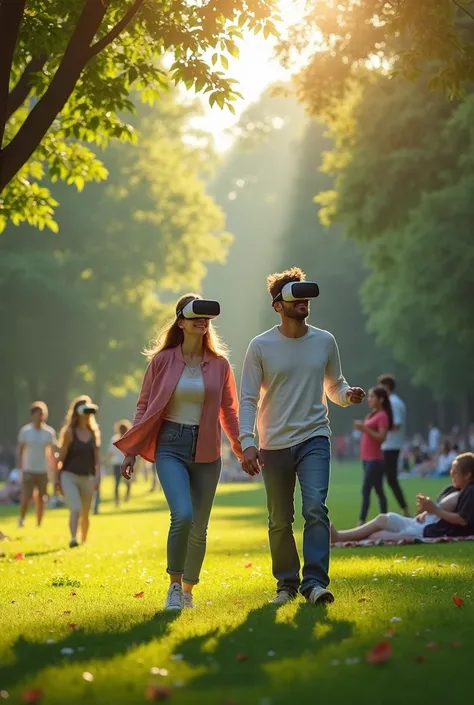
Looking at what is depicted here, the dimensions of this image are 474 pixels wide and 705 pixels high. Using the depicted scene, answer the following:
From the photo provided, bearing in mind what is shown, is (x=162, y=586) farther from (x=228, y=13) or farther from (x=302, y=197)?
(x=302, y=197)

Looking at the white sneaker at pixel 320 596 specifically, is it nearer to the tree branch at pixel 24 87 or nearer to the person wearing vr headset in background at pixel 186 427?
the person wearing vr headset in background at pixel 186 427

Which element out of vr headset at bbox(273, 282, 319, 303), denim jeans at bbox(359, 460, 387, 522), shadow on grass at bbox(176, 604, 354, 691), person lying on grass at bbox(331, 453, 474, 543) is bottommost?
shadow on grass at bbox(176, 604, 354, 691)

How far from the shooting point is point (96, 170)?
15477 millimetres

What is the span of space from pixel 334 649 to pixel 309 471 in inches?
93.3

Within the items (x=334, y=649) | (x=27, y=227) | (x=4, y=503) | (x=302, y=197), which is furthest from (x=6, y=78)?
(x=302, y=197)

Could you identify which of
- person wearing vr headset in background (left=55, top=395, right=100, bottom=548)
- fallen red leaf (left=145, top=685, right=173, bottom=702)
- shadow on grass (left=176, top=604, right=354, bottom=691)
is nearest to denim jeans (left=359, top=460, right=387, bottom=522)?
person wearing vr headset in background (left=55, top=395, right=100, bottom=548)

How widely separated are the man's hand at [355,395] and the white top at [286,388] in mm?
103

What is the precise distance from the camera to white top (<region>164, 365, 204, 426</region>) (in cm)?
910

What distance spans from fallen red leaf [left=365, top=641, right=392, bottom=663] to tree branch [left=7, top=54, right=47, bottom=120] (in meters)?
8.63

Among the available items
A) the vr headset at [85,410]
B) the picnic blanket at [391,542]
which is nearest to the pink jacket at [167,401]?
the picnic blanket at [391,542]

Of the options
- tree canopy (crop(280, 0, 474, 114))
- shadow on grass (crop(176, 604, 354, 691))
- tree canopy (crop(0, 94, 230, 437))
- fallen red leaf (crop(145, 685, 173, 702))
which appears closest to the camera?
fallen red leaf (crop(145, 685, 173, 702))

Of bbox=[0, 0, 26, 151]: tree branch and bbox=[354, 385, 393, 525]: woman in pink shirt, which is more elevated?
bbox=[0, 0, 26, 151]: tree branch

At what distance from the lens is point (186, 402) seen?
913 centimetres

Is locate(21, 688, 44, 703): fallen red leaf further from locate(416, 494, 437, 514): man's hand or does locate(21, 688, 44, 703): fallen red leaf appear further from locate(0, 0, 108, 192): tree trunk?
locate(416, 494, 437, 514): man's hand
